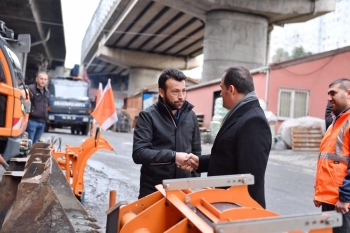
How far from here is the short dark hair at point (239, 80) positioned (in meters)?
2.98

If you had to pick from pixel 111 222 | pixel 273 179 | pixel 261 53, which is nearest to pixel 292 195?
pixel 273 179

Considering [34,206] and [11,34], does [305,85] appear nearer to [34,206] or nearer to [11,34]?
[11,34]

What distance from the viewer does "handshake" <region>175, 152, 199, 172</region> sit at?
3346 mm

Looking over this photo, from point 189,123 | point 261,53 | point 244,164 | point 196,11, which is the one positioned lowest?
point 244,164

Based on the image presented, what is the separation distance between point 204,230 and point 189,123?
1.97 m

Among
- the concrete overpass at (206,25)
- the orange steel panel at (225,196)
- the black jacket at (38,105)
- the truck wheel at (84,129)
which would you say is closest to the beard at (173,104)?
the orange steel panel at (225,196)

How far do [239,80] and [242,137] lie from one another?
1.29ft

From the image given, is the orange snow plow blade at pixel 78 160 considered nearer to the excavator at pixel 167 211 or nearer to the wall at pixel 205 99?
the excavator at pixel 167 211

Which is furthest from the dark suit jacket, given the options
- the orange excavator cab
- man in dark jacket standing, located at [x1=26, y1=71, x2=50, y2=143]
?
man in dark jacket standing, located at [x1=26, y1=71, x2=50, y2=143]

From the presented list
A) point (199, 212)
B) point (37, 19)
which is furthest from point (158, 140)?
point (37, 19)

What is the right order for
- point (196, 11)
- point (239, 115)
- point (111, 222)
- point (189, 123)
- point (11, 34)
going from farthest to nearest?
point (196, 11), point (11, 34), point (189, 123), point (239, 115), point (111, 222)

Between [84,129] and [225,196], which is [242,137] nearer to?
[225,196]

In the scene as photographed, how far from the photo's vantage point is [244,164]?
9.16 ft

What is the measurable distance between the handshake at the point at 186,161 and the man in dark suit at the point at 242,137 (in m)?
0.33
